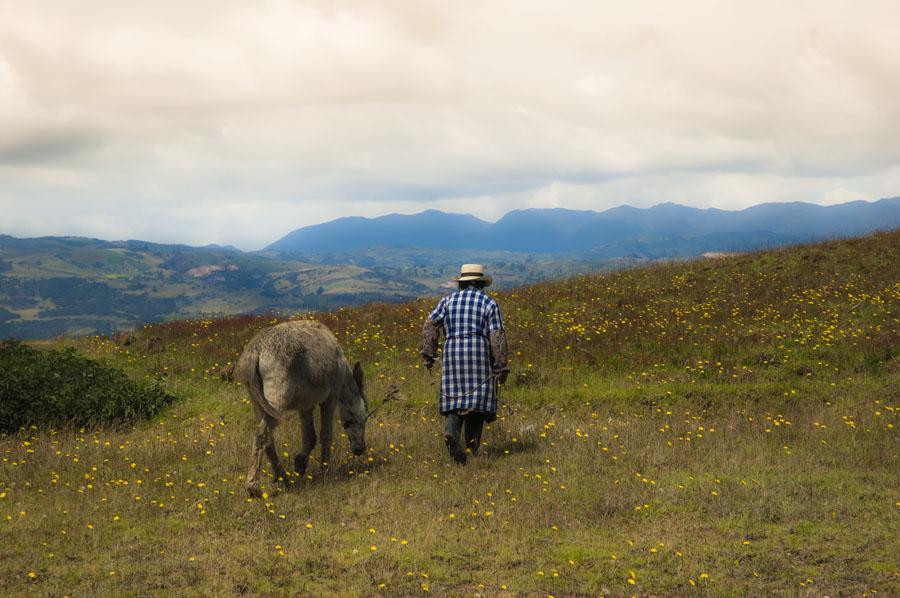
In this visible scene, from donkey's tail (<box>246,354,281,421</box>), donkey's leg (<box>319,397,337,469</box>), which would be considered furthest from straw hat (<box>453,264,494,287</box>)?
donkey's tail (<box>246,354,281,421</box>)

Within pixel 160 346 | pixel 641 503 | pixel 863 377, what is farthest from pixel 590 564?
pixel 160 346

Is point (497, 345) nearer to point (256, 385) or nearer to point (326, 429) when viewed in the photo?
point (326, 429)

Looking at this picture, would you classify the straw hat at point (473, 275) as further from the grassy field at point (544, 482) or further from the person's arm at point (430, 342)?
the grassy field at point (544, 482)

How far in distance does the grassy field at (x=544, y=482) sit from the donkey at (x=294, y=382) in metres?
0.47

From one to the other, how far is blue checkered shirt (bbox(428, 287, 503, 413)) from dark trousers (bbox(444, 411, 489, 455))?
0.16 meters

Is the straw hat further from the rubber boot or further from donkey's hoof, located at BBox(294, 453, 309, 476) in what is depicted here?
donkey's hoof, located at BBox(294, 453, 309, 476)

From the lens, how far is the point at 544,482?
973 centimetres

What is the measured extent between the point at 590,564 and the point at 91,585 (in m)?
4.82

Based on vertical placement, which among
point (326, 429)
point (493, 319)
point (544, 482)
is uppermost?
point (493, 319)

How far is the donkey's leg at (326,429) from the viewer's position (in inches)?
410

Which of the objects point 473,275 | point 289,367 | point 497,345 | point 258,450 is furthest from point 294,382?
Answer: point 473,275

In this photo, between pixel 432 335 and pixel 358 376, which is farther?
pixel 358 376

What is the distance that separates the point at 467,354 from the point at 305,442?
9.22ft

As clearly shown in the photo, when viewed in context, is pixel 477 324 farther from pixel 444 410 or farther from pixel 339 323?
pixel 339 323
